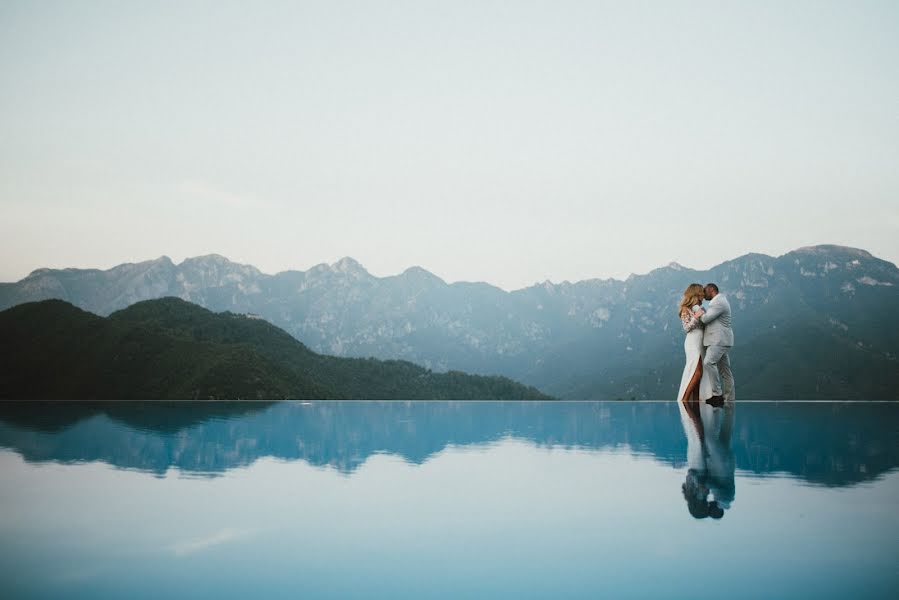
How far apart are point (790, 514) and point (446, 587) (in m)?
5.28

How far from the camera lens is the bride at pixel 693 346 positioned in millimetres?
27422

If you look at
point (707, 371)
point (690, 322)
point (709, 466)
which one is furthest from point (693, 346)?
point (709, 466)

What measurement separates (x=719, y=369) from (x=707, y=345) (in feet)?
6.73

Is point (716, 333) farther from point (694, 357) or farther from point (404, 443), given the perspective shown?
point (404, 443)

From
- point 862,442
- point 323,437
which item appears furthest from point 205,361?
point 862,442

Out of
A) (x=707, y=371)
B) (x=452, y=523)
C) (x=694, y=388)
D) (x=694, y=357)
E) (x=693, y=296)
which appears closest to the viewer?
(x=452, y=523)

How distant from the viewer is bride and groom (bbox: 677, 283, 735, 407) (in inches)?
1046

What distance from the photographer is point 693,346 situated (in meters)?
27.5

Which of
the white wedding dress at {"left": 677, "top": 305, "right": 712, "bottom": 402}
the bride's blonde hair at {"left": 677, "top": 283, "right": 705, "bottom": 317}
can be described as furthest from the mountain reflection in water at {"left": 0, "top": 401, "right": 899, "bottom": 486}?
the bride's blonde hair at {"left": 677, "top": 283, "right": 705, "bottom": 317}

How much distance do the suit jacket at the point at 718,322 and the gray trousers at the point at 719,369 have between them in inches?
10.6

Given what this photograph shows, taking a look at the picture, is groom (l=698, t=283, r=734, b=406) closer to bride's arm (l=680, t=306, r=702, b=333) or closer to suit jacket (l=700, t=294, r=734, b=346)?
suit jacket (l=700, t=294, r=734, b=346)

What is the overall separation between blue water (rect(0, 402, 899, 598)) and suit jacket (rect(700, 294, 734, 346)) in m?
9.34

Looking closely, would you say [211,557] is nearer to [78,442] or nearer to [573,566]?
[573,566]

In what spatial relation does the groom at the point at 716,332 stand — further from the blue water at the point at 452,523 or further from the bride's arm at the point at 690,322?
the blue water at the point at 452,523
